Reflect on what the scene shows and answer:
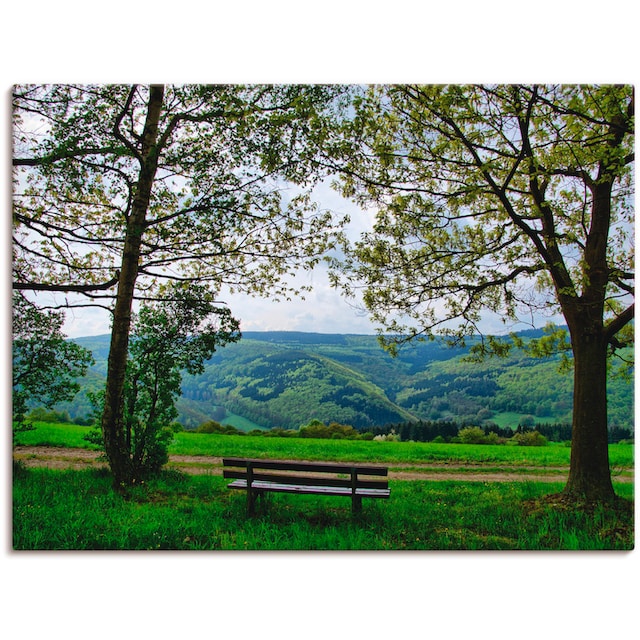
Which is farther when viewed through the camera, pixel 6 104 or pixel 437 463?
pixel 437 463

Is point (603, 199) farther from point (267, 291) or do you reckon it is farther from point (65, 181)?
point (65, 181)

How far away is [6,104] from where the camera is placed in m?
4.36

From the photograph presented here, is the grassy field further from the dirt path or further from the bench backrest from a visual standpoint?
the bench backrest

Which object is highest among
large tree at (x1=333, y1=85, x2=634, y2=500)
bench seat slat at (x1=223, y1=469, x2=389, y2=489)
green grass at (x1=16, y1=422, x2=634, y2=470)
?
large tree at (x1=333, y1=85, x2=634, y2=500)

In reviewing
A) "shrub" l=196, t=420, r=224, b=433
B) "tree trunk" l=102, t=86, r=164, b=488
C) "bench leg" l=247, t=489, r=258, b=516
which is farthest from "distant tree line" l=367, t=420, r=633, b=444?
"tree trunk" l=102, t=86, r=164, b=488

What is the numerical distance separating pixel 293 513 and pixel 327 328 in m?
2.20

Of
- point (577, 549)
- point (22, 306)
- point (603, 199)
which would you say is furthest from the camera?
point (603, 199)

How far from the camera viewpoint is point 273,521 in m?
4.22

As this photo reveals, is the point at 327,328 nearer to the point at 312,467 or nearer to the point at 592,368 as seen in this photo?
the point at 312,467

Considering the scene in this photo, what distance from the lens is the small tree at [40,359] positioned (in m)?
4.42

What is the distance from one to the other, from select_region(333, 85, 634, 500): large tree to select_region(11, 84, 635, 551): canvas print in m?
0.03

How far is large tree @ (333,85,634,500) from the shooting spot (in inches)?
177
